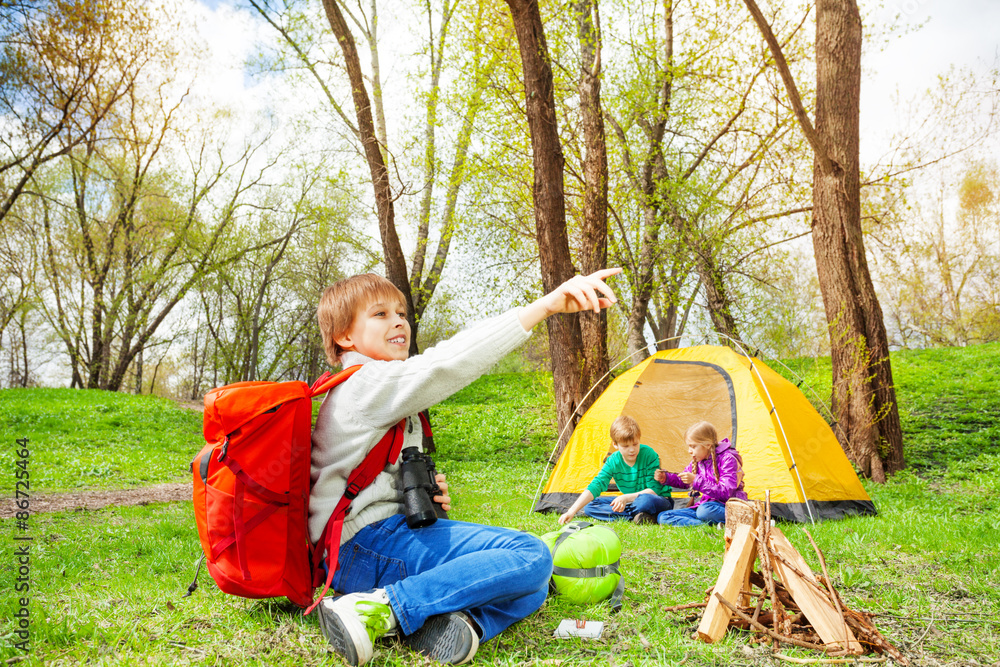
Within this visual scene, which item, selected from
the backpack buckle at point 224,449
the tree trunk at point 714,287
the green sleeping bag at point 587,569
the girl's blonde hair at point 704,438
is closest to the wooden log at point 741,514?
the green sleeping bag at point 587,569

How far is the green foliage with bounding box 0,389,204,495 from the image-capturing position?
7.85m

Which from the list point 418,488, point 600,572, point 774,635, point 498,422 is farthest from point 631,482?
point 498,422

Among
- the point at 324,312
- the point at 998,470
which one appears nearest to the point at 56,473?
the point at 324,312

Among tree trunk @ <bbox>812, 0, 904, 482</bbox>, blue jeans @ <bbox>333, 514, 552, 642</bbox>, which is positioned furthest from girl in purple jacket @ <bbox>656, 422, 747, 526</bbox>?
tree trunk @ <bbox>812, 0, 904, 482</bbox>

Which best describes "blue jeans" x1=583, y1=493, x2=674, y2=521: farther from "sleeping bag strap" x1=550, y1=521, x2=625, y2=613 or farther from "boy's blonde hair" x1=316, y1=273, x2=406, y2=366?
"boy's blonde hair" x1=316, y1=273, x2=406, y2=366

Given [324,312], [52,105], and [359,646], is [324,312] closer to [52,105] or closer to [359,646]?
[359,646]

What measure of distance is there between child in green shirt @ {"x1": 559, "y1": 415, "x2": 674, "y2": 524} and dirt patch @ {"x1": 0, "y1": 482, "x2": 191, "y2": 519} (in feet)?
14.5

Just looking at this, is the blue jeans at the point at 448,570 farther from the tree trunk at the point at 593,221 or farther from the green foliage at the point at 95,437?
the green foliage at the point at 95,437

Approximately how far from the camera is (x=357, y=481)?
7.50ft

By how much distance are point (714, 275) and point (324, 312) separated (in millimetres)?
9358

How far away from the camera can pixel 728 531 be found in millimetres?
2641

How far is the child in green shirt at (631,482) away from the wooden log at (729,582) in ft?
8.13

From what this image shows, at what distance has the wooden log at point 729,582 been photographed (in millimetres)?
2312

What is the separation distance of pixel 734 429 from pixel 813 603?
3.39m
